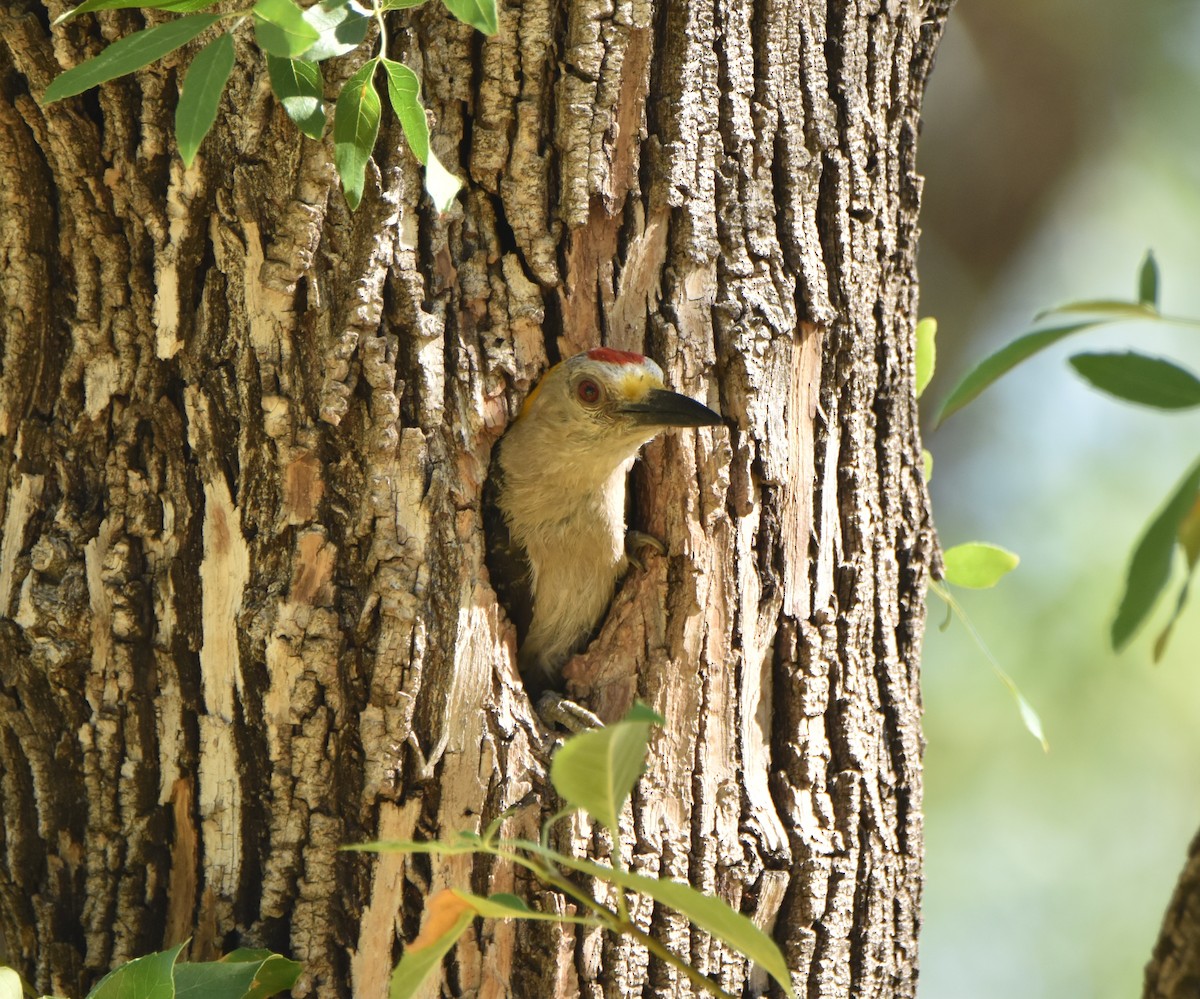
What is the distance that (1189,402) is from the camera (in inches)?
53.3

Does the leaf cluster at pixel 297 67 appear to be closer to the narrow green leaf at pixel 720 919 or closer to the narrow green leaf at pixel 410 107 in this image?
the narrow green leaf at pixel 410 107

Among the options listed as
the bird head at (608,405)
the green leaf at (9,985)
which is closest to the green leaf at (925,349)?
the bird head at (608,405)

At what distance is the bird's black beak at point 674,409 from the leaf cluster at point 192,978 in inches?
56.8

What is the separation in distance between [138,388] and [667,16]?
149cm

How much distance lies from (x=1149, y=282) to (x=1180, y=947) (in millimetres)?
838

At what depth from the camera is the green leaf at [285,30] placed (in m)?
1.63

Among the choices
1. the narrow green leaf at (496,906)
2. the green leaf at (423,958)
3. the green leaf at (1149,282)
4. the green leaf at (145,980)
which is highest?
the green leaf at (1149,282)

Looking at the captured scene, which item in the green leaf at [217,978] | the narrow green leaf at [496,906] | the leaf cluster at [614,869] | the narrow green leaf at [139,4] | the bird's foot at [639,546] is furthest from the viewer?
the bird's foot at [639,546]

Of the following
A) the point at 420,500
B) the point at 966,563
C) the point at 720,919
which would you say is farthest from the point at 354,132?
the point at 966,563

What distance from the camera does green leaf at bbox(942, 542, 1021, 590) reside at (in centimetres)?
324

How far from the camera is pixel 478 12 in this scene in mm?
1782

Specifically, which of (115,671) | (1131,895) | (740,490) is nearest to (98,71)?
(115,671)

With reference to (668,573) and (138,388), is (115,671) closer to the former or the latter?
(138,388)

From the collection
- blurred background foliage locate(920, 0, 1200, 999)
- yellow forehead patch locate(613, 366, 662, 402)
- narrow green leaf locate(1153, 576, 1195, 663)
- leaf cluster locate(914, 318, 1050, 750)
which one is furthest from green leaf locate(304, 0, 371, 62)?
blurred background foliage locate(920, 0, 1200, 999)
